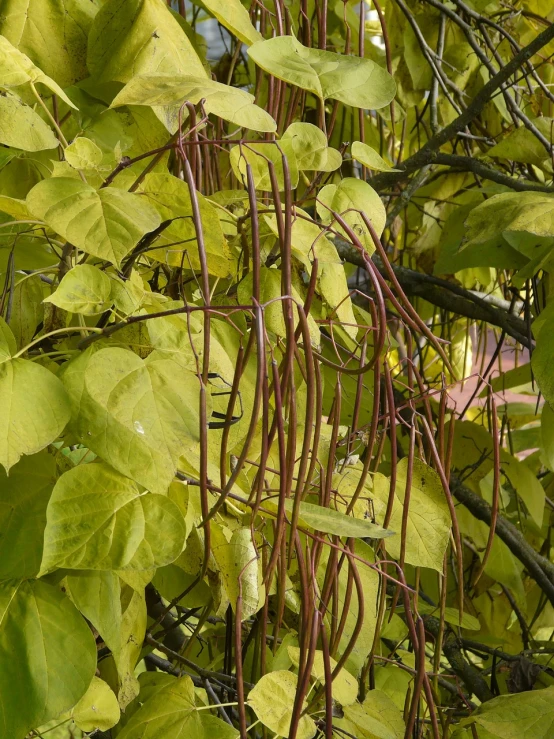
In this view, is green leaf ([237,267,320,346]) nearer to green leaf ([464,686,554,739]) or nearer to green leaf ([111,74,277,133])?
green leaf ([111,74,277,133])

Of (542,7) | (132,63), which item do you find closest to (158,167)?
(132,63)

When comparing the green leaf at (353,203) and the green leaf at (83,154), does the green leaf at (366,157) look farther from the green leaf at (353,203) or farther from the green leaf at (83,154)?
the green leaf at (83,154)

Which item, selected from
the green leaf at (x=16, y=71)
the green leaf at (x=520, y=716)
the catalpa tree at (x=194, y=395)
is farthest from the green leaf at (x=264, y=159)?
the green leaf at (x=520, y=716)

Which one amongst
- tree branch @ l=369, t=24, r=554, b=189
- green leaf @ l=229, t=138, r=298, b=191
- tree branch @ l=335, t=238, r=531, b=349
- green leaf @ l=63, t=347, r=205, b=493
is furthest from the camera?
tree branch @ l=335, t=238, r=531, b=349

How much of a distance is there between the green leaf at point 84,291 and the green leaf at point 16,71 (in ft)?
0.30

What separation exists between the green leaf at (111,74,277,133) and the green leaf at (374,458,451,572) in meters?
0.24

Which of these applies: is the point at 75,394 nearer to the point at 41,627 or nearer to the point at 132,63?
the point at 41,627

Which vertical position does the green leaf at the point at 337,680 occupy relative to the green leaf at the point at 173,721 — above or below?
above

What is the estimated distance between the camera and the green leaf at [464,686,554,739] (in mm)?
538

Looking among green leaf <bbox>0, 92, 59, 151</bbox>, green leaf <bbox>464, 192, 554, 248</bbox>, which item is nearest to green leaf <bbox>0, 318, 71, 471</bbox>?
green leaf <bbox>0, 92, 59, 151</bbox>

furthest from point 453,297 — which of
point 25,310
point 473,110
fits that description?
point 25,310

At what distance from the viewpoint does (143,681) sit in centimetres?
57

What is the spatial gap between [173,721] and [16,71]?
364mm

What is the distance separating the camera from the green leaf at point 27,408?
367 millimetres
